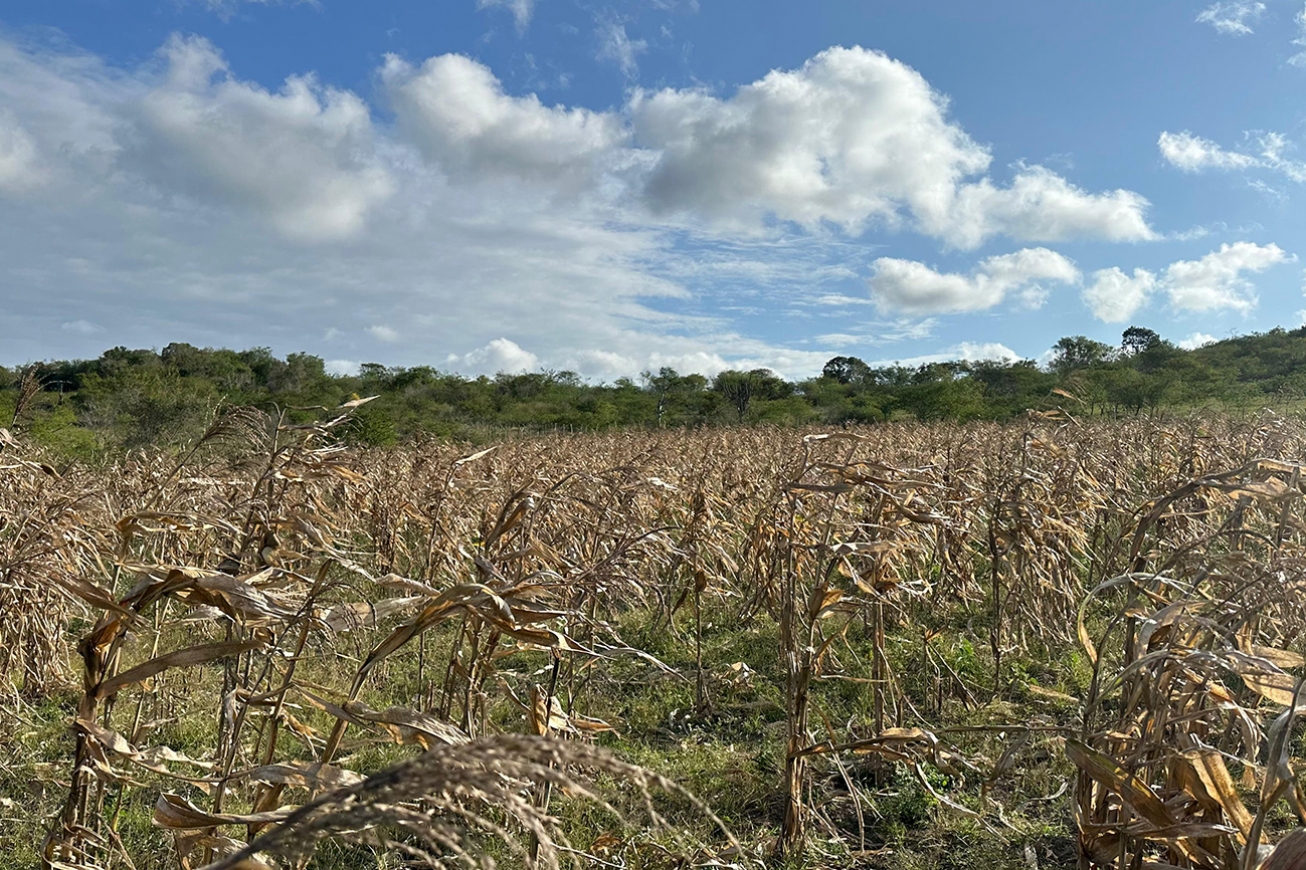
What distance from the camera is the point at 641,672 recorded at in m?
5.14

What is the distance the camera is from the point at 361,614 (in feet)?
5.44

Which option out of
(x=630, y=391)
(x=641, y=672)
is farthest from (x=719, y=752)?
(x=630, y=391)

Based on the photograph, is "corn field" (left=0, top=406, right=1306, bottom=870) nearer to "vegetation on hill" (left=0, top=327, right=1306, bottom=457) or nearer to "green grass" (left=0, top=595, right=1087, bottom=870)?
"green grass" (left=0, top=595, right=1087, bottom=870)

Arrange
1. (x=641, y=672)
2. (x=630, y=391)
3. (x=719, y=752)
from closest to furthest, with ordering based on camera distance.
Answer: (x=719, y=752) < (x=641, y=672) < (x=630, y=391)

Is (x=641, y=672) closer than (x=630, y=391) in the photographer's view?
Yes

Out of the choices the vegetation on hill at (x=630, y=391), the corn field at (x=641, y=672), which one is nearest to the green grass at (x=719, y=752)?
the corn field at (x=641, y=672)

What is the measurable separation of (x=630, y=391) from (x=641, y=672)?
47.0 m

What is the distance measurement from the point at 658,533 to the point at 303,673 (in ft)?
11.4

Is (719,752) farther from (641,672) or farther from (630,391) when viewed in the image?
(630,391)

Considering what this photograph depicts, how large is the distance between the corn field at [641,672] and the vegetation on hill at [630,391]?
13.0 metres

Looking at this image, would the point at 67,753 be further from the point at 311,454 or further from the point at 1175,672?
the point at 1175,672

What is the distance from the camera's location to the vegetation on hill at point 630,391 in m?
21.7

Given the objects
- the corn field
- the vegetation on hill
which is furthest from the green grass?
the vegetation on hill

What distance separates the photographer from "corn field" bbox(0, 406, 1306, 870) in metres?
1.57
